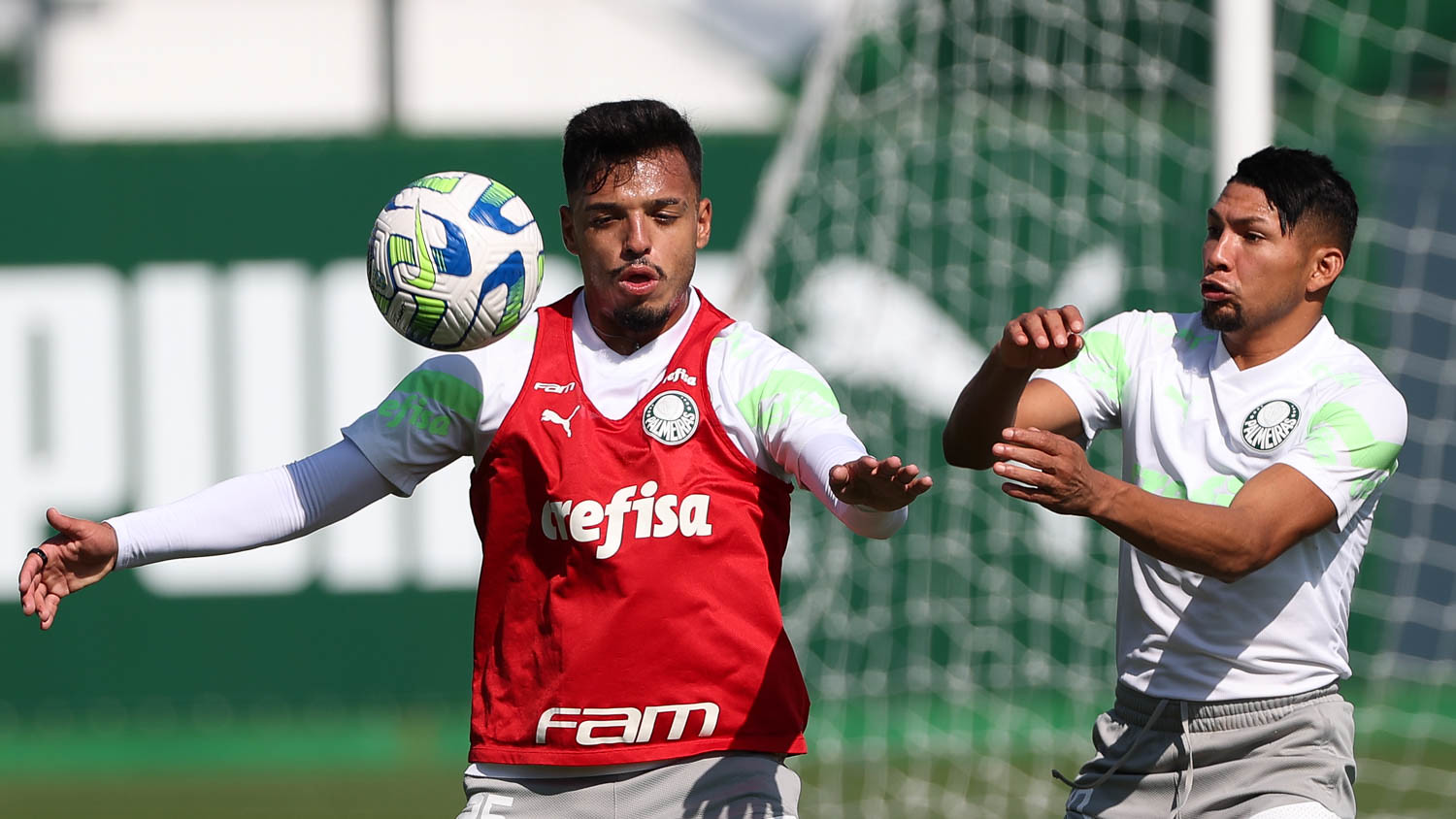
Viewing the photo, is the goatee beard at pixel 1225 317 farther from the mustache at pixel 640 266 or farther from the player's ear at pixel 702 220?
the mustache at pixel 640 266

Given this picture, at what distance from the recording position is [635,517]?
3408mm

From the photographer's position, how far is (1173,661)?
3.69 m

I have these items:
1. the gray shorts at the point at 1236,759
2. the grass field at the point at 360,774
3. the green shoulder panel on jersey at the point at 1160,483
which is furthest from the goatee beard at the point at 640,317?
the grass field at the point at 360,774

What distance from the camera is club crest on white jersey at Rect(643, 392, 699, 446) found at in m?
3.47

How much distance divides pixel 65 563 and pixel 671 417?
4.07ft

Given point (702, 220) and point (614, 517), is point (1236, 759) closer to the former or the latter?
point (614, 517)

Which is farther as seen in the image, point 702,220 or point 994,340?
point 994,340

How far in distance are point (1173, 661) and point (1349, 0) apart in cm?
943

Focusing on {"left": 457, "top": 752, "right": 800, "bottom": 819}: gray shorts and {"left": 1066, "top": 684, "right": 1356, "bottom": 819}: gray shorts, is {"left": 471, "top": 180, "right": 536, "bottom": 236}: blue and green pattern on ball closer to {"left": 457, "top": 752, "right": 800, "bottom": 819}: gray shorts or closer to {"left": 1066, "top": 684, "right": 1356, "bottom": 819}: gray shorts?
{"left": 457, "top": 752, "right": 800, "bottom": 819}: gray shorts

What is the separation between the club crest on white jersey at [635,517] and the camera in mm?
3402

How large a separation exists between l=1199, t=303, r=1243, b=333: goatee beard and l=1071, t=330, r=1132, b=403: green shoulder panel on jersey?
0.76 ft

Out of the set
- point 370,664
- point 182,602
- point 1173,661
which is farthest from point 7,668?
point 1173,661

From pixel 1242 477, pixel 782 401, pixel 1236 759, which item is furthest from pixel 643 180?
pixel 1236 759

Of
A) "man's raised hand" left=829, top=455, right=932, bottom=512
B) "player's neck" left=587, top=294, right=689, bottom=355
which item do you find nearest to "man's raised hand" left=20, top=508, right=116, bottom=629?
"player's neck" left=587, top=294, right=689, bottom=355
